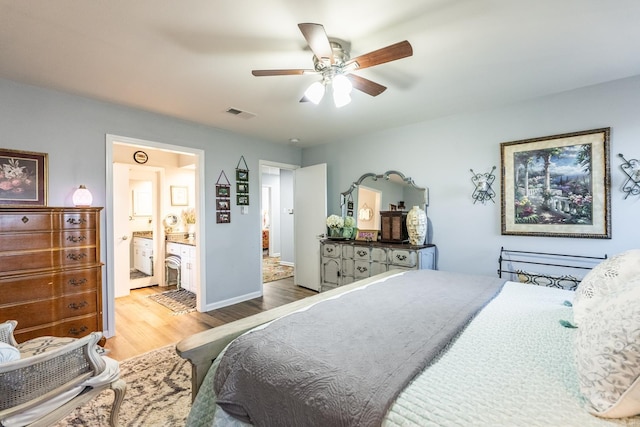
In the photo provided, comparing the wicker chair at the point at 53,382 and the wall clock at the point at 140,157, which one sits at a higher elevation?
the wall clock at the point at 140,157

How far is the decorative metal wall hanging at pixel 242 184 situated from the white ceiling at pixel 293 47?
1.20 m

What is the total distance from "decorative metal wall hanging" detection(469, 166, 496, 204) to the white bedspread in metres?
2.01

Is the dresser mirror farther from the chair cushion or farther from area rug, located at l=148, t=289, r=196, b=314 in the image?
the chair cushion

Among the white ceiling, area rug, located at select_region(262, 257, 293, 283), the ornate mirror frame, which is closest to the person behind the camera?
the white ceiling

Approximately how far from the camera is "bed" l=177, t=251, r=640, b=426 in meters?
0.79

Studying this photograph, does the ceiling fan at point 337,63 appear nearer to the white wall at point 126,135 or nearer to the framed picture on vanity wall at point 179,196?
the white wall at point 126,135

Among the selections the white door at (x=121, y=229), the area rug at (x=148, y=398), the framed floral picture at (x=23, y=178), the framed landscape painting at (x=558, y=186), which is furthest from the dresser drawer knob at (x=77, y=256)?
the framed landscape painting at (x=558, y=186)

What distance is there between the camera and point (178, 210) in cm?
518

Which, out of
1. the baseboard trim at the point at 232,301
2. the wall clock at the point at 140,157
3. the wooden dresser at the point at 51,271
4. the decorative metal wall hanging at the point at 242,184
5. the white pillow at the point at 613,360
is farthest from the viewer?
the wall clock at the point at 140,157

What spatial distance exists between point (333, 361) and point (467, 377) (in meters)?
0.44

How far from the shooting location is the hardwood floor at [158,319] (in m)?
2.81

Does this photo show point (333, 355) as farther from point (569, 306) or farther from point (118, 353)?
point (118, 353)

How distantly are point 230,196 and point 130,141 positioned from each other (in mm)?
1316

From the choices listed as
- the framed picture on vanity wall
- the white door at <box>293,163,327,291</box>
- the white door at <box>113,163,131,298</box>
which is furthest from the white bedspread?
the framed picture on vanity wall
